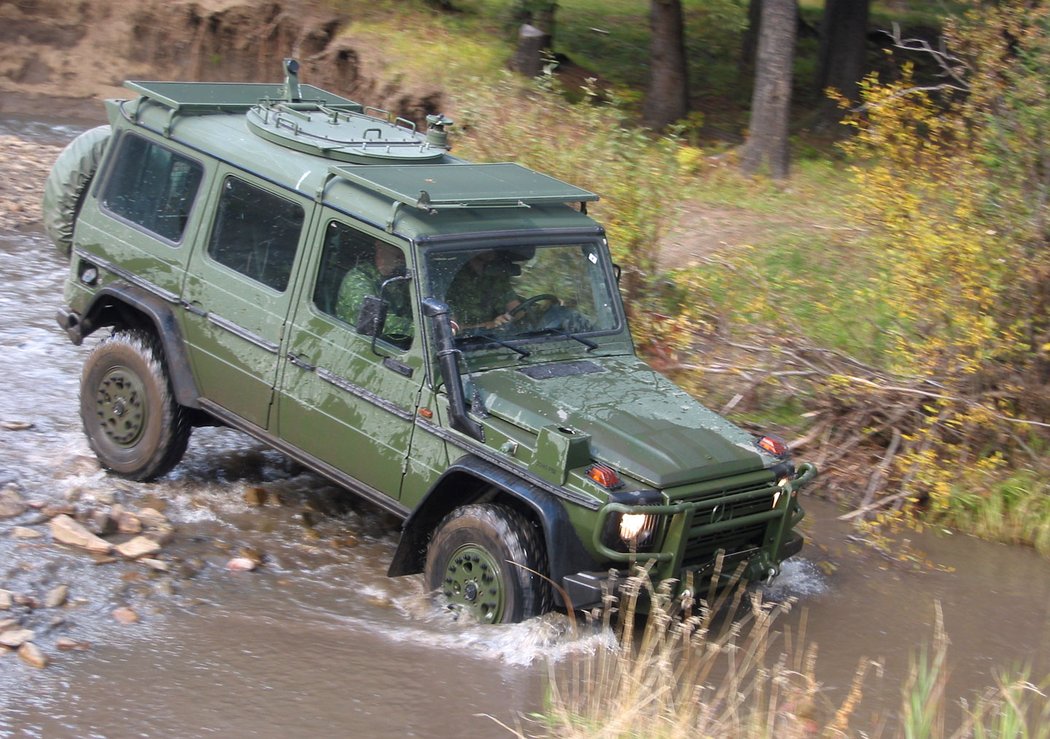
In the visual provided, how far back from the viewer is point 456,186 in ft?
21.4

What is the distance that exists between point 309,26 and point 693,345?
1265 cm

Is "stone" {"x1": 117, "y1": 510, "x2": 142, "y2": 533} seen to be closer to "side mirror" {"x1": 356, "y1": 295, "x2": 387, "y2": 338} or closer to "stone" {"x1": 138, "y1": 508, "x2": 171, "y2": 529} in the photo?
"stone" {"x1": 138, "y1": 508, "x2": 171, "y2": 529}

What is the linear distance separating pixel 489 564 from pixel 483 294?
4.63ft

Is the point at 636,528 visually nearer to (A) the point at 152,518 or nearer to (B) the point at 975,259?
(A) the point at 152,518

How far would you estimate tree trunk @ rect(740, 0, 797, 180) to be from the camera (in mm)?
14703

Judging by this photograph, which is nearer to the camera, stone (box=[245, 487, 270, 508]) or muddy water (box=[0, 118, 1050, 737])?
muddy water (box=[0, 118, 1050, 737])

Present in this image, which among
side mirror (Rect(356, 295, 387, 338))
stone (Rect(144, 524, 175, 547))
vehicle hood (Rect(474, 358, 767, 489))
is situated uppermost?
side mirror (Rect(356, 295, 387, 338))

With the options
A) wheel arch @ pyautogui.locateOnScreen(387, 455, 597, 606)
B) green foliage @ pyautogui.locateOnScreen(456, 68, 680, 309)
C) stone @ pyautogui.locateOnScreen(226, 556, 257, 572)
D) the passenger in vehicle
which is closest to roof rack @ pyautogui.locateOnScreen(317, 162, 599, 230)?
the passenger in vehicle

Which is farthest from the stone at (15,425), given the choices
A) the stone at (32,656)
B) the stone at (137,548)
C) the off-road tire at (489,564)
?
the off-road tire at (489,564)

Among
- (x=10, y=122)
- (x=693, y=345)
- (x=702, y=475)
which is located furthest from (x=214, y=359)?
(x=10, y=122)

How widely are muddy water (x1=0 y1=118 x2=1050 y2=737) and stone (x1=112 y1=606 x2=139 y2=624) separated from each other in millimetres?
47

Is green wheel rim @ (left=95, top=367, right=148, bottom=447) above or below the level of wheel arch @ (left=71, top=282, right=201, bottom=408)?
below

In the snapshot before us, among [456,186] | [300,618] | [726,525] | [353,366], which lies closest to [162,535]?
[300,618]

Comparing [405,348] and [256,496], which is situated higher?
→ [405,348]
